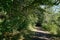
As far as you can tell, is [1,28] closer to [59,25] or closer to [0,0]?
[0,0]

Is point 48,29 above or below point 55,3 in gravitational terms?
below

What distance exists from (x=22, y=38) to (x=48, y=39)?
5.85 m

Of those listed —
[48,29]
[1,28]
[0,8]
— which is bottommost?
[48,29]

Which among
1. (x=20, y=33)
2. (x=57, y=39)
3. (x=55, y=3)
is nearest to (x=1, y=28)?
(x=55, y=3)

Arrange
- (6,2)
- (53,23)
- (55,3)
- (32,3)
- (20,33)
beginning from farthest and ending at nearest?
(53,23) → (20,33) → (32,3) → (55,3) → (6,2)

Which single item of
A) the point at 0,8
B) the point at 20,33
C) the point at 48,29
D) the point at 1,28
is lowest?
the point at 48,29

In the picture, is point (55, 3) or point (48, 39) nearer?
point (55, 3)

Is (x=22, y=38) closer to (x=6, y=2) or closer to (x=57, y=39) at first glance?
(x=57, y=39)

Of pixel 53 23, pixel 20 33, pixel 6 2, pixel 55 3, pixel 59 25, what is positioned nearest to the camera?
pixel 6 2

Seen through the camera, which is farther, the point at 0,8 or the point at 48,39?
the point at 48,39

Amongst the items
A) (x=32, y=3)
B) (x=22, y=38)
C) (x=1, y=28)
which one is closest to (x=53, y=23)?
(x=22, y=38)

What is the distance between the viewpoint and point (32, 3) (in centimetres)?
1136

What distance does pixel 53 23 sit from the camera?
26.7 metres

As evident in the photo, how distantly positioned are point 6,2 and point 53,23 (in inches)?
874
